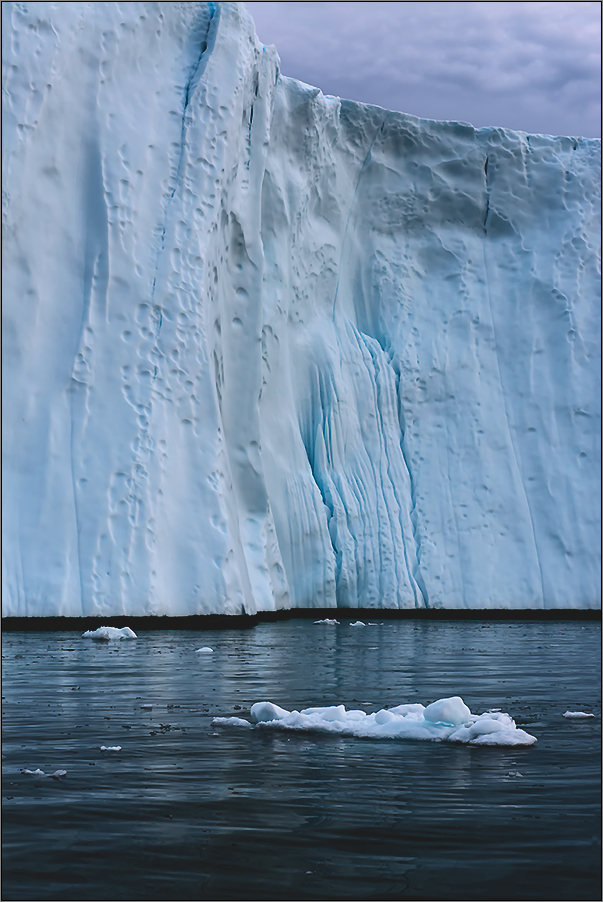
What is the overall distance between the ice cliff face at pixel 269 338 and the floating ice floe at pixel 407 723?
29.5 feet

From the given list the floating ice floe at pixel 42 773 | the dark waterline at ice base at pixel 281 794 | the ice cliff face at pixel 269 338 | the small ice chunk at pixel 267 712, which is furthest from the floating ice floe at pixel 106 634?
the floating ice floe at pixel 42 773

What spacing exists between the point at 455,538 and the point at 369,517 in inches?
83.4

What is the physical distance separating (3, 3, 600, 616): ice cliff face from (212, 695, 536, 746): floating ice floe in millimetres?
9005

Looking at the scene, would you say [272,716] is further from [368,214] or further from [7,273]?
[368,214]

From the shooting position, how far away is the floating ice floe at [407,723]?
6.54m

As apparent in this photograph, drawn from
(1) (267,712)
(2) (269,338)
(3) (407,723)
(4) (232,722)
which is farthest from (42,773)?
(2) (269,338)

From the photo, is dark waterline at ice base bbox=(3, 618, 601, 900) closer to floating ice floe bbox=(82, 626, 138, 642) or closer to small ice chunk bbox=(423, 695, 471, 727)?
small ice chunk bbox=(423, 695, 471, 727)

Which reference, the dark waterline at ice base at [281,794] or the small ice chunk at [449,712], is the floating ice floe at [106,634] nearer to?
the dark waterline at ice base at [281,794]

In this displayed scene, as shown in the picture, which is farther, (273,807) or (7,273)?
(7,273)

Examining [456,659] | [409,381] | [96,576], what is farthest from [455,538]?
[456,659]

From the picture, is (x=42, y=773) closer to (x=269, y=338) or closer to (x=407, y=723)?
(x=407, y=723)

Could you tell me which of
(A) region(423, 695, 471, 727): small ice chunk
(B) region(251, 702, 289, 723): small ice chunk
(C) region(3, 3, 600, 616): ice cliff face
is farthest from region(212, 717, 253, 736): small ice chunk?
(C) region(3, 3, 600, 616): ice cliff face

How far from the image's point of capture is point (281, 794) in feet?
16.4

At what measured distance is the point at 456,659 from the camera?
12.2m
